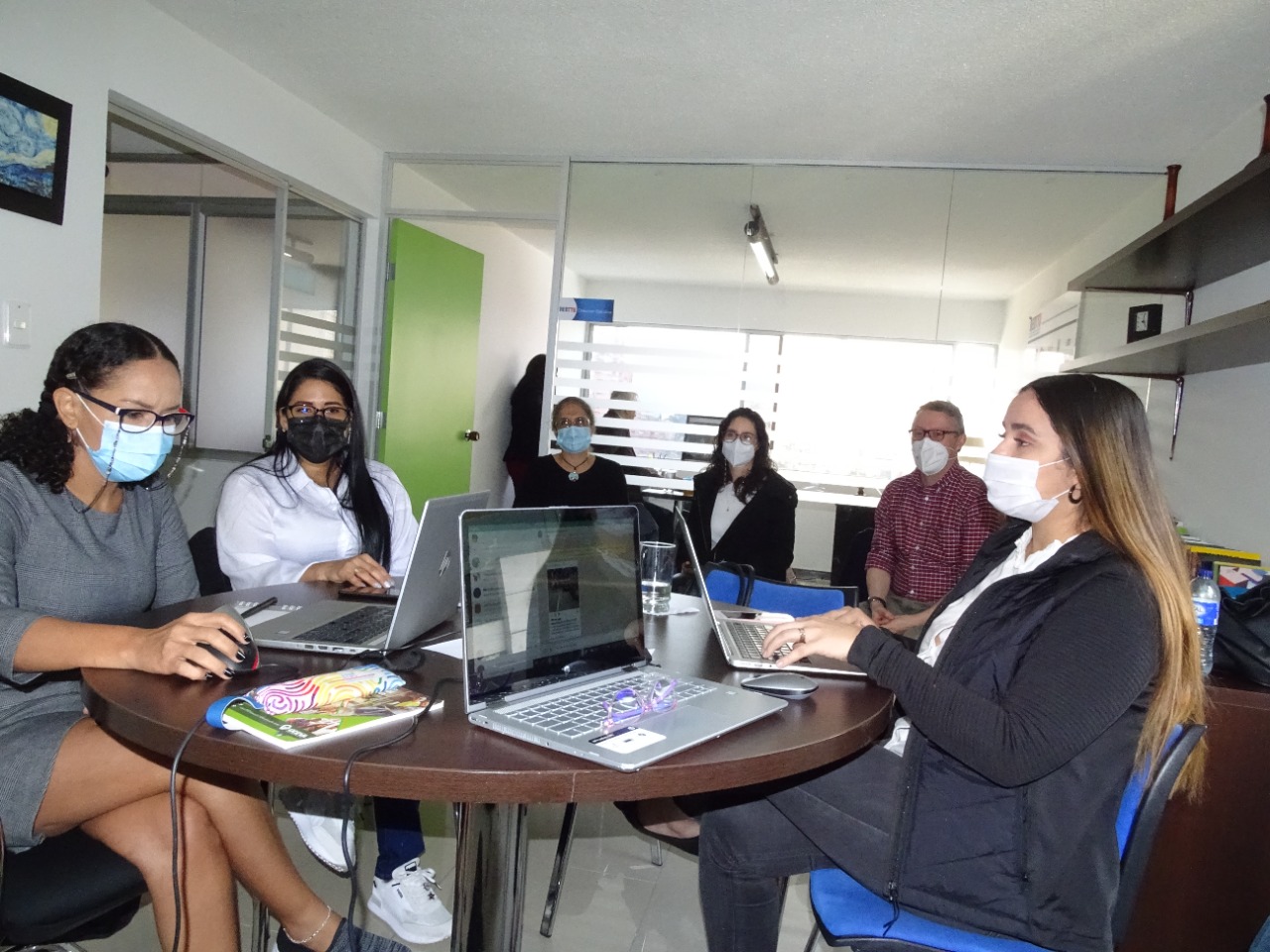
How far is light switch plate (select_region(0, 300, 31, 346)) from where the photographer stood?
2.81 meters

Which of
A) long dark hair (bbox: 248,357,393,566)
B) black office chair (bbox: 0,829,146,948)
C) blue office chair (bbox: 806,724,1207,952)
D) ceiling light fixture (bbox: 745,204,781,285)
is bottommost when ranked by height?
black office chair (bbox: 0,829,146,948)

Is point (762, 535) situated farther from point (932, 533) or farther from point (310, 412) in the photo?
point (310, 412)

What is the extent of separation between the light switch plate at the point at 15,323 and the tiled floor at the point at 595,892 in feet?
5.86

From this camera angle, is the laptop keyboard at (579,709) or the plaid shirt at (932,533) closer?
the laptop keyboard at (579,709)

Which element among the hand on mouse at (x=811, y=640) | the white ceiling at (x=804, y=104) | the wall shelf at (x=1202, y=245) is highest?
the white ceiling at (x=804, y=104)

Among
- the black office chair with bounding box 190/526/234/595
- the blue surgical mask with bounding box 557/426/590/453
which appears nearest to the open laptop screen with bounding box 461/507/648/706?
the black office chair with bounding box 190/526/234/595

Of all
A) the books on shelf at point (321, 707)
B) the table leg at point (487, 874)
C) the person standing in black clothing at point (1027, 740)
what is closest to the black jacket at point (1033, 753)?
the person standing in black clothing at point (1027, 740)

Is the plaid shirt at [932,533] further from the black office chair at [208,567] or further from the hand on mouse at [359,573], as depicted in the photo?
the black office chair at [208,567]

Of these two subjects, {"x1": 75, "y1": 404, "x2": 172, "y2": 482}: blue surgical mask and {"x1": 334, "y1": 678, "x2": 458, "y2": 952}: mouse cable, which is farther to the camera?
{"x1": 75, "y1": 404, "x2": 172, "y2": 482}: blue surgical mask

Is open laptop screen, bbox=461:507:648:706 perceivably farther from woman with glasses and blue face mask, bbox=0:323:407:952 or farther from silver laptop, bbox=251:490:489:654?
woman with glasses and blue face mask, bbox=0:323:407:952

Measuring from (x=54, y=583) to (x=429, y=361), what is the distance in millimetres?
4056

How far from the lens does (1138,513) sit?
137 centimetres

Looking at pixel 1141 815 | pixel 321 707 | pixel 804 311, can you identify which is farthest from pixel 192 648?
pixel 804 311

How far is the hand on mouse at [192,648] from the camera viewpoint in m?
1.20
